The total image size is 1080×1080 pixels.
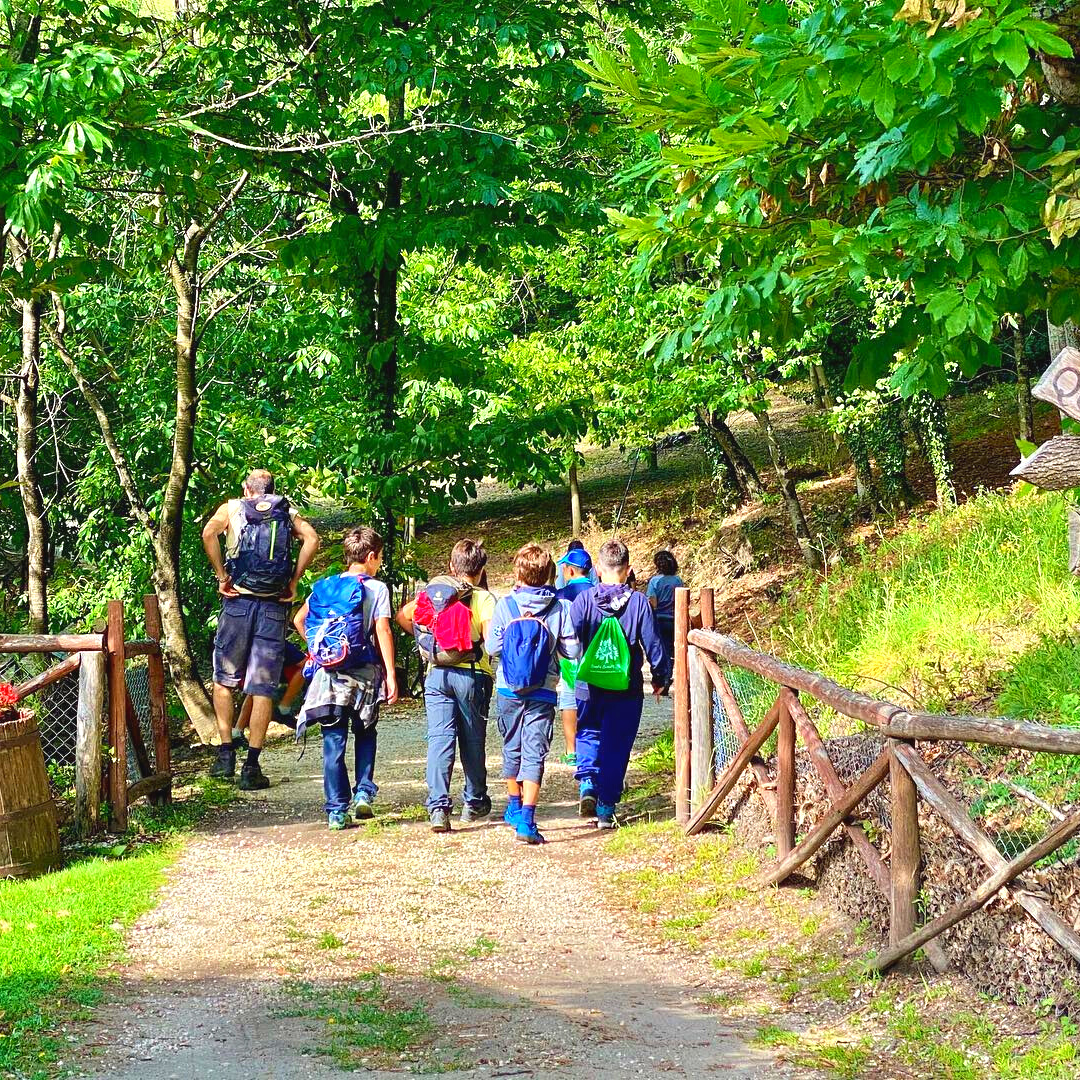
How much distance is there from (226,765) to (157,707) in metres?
0.82

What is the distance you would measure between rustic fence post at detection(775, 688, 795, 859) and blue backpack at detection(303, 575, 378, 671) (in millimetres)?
3159

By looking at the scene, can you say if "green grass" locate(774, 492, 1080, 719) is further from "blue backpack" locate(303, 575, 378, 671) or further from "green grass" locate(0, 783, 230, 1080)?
Answer: "green grass" locate(0, 783, 230, 1080)

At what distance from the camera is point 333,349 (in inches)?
587

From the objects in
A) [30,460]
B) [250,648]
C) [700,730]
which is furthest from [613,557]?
[30,460]

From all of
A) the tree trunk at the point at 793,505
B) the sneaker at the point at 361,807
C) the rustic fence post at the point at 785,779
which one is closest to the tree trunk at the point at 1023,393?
the tree trunk at the point at 793,505

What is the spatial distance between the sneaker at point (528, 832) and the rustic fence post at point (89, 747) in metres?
2.72

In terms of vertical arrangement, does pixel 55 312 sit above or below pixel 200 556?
above

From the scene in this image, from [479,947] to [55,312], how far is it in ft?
31.3

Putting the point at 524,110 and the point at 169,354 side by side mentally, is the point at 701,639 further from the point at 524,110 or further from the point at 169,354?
the point at 169,354

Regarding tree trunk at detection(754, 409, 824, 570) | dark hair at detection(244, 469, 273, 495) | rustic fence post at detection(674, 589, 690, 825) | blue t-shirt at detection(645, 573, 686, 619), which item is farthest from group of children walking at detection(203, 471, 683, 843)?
tree trunk at detection(754, 409, 824, 570)

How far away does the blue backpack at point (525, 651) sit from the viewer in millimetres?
8445

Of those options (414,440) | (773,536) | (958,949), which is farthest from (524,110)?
(773,536)

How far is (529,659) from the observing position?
8445 mm

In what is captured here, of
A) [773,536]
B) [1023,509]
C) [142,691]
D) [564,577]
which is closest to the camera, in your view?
[142,691]
